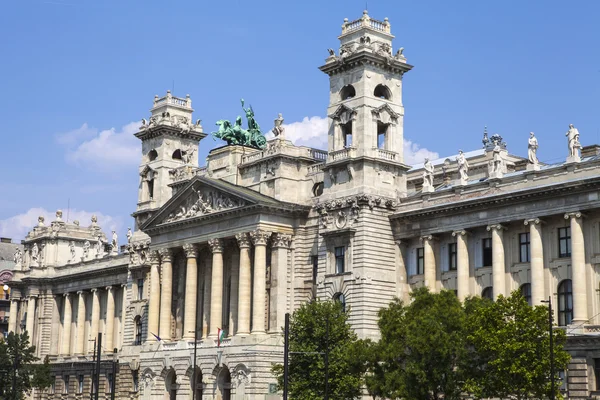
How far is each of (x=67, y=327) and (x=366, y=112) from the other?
62883 millimetres

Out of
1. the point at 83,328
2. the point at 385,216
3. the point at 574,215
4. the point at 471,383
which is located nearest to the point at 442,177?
the point at 385,216

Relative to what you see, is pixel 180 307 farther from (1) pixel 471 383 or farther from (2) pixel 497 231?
(1) pixel 471 383

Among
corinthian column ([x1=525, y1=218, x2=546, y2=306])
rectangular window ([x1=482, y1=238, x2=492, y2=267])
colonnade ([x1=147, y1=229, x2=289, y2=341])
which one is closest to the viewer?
corinthian column ([x1=525, y1=218, x2=546, y2=306])

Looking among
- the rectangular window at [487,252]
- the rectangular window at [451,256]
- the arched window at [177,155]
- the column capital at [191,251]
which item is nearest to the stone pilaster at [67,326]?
the arched window at [177,155]

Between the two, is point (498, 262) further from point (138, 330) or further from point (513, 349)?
point (138, 330)

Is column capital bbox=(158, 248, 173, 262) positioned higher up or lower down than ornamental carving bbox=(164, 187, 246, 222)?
lower down

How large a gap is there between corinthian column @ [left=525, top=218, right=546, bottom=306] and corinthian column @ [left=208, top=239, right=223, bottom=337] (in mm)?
30484

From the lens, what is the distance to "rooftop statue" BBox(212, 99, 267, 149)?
101125 mm

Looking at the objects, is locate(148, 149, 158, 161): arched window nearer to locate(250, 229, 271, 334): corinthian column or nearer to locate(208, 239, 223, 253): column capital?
locate(208, 239, 223, 253): column capital

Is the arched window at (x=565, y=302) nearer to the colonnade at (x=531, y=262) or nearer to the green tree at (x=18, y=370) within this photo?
the colonnade at (x=531, y=262)

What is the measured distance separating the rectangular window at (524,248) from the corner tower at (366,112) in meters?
Result: 13.4

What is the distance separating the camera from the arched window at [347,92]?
90.2 metres

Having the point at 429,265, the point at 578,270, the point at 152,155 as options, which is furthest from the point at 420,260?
the point at 152,155

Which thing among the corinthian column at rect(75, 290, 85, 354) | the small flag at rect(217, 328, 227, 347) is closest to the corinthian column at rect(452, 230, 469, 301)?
the small flag at rect(217, 328, 227, 347)
